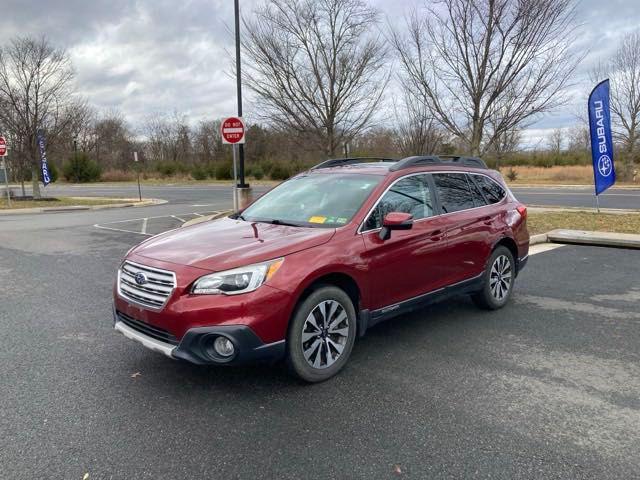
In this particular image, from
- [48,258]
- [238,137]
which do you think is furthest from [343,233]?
[238,137]

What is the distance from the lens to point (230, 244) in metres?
3.64

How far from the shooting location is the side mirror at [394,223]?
12.7 ft

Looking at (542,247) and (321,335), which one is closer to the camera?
(321,335)

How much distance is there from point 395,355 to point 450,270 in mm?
1119

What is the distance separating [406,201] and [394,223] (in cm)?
69

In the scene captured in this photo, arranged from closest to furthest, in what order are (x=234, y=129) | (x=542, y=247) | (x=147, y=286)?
(x=147, y=286) < (x=542, y=247) < (x=234, y=129)

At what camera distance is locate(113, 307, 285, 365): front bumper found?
3.19 m

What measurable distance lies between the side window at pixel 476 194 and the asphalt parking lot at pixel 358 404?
49.0 inches

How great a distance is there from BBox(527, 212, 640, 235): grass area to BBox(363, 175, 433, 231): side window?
22.0 ft

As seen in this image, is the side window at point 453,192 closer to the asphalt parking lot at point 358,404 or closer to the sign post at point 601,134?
the asphalt parking lot at point 358,404

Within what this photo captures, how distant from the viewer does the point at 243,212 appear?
491 centimetres

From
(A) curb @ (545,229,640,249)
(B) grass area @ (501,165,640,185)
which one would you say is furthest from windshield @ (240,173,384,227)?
(B) grass area @ (501,165,640,185)

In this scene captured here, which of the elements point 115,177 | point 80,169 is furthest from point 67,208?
point 115,177

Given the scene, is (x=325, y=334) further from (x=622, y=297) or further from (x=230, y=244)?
(x=622, y=297)
